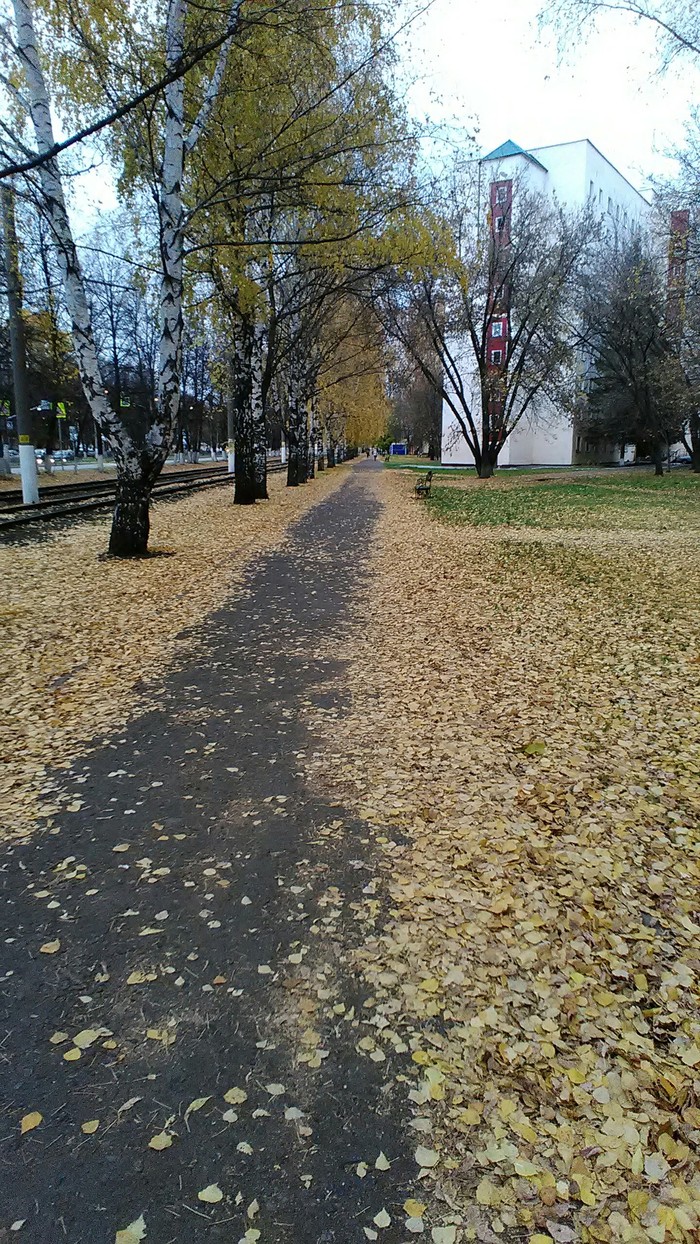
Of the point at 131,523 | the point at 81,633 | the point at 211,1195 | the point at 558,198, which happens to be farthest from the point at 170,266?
the point at 558,198

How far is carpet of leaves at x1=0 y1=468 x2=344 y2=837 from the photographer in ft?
14.6

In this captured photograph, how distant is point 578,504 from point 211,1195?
22.0 meters

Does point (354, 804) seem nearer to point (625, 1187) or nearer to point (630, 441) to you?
point (625, 1187)

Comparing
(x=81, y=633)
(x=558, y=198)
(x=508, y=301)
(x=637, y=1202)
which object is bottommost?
(x=637, y=1202)

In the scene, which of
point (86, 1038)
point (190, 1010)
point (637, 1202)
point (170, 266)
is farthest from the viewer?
point (170, 266)

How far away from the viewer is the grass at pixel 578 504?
17.3m

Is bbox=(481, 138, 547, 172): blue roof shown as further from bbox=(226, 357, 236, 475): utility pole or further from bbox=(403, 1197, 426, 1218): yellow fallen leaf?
bbox=(403, 1197, 426, 1218): yellow fallen leaf

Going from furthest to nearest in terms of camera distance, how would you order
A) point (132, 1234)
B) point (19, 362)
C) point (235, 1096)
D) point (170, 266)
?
1. point (19, 362)
2. point (170, 266)
3. point (235, 1096)
4. point (132, 1234)

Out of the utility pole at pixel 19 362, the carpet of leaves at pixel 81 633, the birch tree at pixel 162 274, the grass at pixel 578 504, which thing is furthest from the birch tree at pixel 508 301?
the carpet of leaves at pixel 81 633

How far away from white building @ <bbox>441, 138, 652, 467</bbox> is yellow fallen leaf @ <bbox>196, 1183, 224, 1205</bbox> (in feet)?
148

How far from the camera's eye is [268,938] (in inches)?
111

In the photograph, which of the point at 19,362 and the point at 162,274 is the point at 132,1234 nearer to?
the point at 162,274

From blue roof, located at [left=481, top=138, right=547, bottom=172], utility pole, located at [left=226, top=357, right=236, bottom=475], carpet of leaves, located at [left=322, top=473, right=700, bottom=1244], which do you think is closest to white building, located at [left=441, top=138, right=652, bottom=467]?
blue roof, located at [left=481, top=138, right=547, bottom=172]

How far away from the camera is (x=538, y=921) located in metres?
2.95
